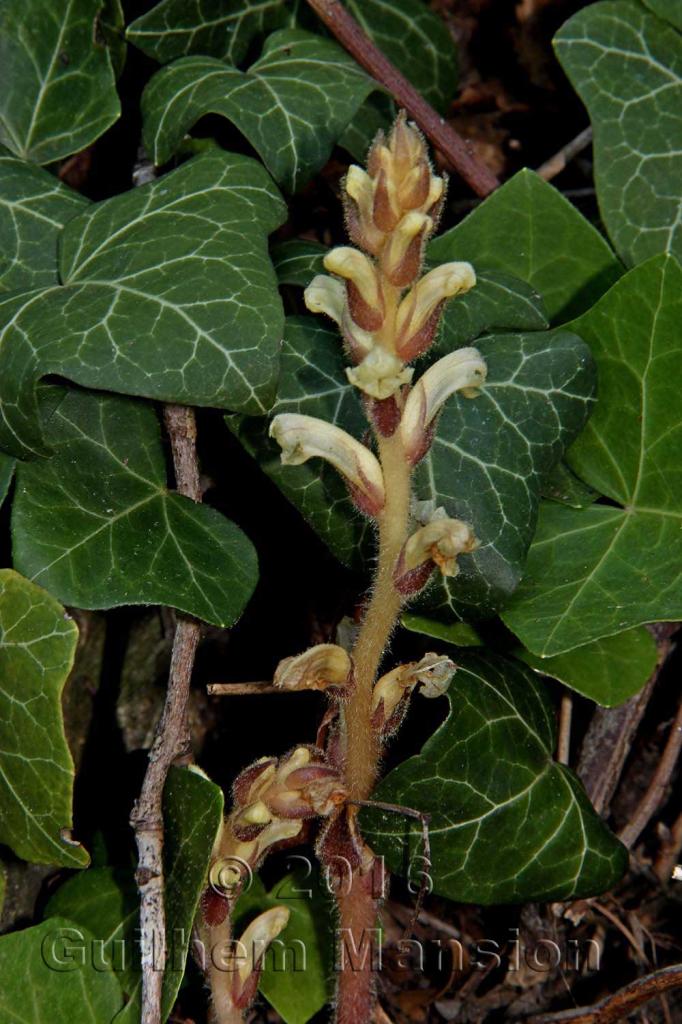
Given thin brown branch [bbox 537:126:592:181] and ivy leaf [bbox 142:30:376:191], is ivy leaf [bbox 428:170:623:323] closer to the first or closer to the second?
ivy leaf [bbox 142:30:376:191]

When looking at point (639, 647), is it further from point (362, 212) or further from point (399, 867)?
point (362, 212)

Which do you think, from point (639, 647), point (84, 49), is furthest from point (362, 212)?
point (84, 49)

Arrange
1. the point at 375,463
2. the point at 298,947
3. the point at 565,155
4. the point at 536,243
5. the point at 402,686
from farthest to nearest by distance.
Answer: the point at 565,155, the point at 536,243, the point at 298,947, the point at 402,686, the point at 375,463

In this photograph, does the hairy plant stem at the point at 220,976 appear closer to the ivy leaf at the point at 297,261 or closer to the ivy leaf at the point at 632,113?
the ivy leaf at the point at 297,261

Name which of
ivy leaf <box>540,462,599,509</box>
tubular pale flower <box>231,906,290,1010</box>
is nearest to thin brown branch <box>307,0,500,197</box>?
ivy leaf <box>540,462,599,509</box>

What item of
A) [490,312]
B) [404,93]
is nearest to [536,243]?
[490,312]

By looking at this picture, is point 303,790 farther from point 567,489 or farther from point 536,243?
point 536,243

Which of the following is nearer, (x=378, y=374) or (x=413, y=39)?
(x=378, y=374)
